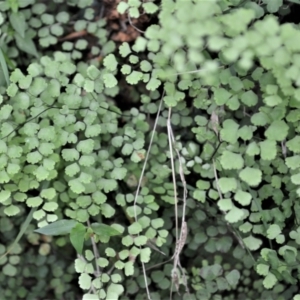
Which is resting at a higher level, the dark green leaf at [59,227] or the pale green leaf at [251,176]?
the pale green leaf at [251,176]

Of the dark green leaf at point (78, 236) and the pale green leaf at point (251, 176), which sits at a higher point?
the pale green leaf at point (251, 176)

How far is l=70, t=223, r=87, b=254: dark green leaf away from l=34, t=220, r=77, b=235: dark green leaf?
0.8 inches

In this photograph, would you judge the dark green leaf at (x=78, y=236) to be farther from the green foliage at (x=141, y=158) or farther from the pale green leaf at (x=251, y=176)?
the pale green leaf at (x=251, y=176)

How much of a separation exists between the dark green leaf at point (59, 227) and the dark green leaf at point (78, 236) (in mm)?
19

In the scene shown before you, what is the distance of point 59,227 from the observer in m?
1.40

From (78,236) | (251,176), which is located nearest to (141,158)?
(78,236)

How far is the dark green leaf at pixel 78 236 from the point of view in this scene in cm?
136

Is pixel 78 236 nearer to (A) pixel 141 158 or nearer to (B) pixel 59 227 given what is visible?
(B) pixel 59 227

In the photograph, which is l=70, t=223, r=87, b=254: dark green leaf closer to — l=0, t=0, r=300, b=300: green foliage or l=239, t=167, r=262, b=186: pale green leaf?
l=0, t=0, r=300, b=300: green foliage

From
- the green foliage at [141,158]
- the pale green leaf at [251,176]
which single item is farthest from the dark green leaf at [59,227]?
the pale green leaf at [251,176]

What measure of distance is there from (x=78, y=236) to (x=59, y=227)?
69 millimetres

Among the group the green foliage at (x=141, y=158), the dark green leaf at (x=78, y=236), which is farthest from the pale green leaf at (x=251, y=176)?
the dark green leaf at (x=78, y=236)

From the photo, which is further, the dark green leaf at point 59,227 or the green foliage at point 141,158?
the dark green leaf at point 59,227

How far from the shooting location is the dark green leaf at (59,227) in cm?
139
